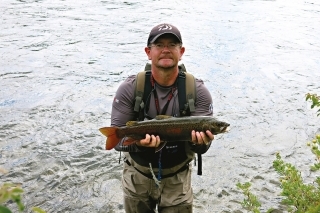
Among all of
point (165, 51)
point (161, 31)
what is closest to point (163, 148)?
point (165, 51)

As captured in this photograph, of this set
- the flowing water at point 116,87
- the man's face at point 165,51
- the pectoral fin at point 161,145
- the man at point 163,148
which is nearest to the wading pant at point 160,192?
Answer: the man at point 163,148

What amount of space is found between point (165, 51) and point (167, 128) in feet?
2.82

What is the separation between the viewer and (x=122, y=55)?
14.0m

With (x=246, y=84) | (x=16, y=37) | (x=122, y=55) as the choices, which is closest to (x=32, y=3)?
(x=16, y=37)

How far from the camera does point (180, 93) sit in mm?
4020

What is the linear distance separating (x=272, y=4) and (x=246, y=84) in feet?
45.7

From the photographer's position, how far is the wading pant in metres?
4.29

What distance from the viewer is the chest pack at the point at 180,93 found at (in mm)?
3970

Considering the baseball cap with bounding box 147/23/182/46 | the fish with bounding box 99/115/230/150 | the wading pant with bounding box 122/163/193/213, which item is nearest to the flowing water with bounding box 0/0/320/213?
the wading pant with bounding box 122/163/193/213

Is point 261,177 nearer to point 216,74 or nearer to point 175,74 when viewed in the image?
point 175,74

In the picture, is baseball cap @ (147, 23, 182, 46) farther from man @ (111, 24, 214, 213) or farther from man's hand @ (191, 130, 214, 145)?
man's hand @ (191, 130, 214, 145)

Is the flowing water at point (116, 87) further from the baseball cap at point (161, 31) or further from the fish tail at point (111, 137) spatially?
the baseball cap at point (161, 31)

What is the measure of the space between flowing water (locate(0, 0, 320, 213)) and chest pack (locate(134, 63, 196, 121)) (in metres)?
2.75

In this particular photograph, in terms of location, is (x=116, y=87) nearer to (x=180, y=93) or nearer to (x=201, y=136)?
(x=180, y=93)
